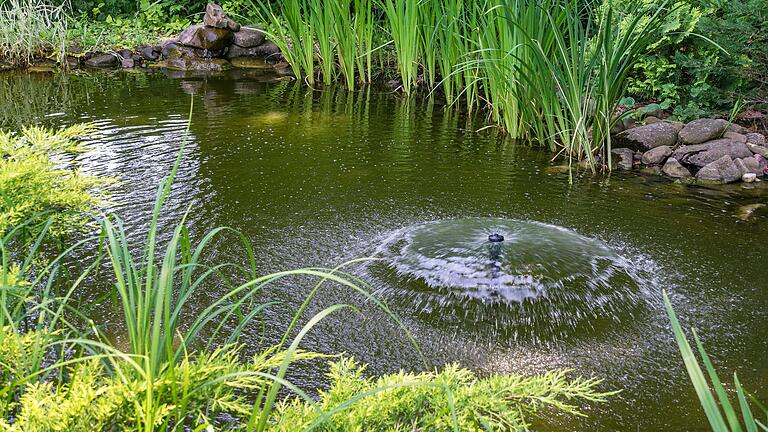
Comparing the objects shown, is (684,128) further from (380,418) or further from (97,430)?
(97,430)

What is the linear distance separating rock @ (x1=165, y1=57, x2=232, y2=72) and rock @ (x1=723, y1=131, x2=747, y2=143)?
6350 millimetres

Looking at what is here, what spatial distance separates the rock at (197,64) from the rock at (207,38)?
0.78ft

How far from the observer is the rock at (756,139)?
17.9ft

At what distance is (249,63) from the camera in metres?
9.88

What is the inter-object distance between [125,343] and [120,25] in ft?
31.6

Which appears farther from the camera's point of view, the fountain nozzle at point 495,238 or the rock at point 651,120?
the rock at point 651,120

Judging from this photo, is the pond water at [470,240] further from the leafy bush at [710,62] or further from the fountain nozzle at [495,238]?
the leafy bush at [710,62]

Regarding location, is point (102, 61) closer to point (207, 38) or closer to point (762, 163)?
point (207, 38)

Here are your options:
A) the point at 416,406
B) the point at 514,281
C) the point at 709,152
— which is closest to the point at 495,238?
the point at 514,281

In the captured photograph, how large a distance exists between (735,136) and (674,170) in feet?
2.61

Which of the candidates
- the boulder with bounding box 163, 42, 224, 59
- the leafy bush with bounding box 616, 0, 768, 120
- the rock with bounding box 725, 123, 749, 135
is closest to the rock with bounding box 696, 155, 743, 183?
the rock with bounding box 725, 123, 749, 135

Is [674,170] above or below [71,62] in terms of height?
below

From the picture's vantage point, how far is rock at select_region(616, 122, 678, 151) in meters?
5.56

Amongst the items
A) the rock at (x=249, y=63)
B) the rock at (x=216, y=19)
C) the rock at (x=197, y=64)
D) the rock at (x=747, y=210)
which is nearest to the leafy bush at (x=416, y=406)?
the rock at (x=747, y=210)
